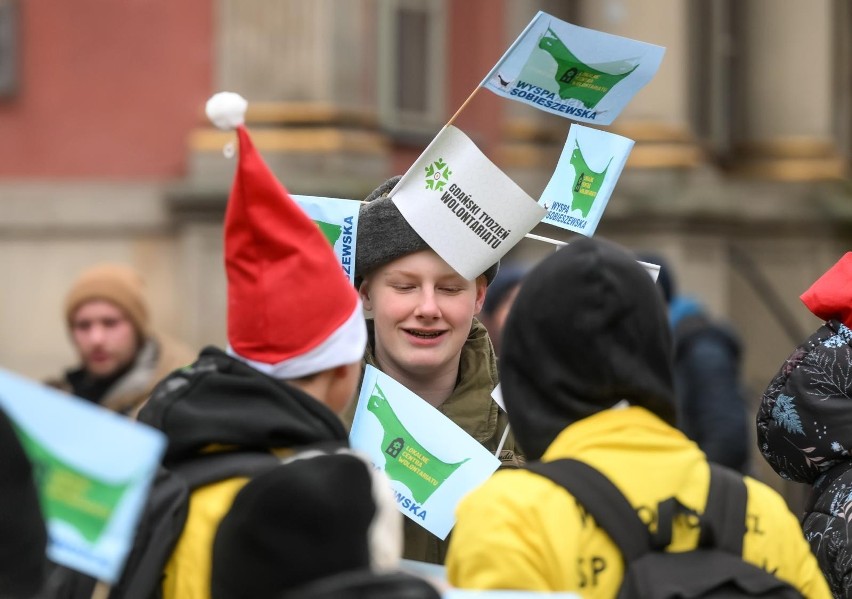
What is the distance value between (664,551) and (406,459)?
1.08 m

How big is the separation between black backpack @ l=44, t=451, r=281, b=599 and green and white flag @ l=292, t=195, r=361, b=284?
1.14 metres

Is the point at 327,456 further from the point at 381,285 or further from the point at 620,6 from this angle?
the point at 620,6

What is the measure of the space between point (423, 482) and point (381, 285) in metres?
0.47

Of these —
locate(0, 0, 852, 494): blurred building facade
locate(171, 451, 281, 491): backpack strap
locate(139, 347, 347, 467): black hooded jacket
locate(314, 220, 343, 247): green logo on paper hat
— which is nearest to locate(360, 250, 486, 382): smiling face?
locate(314, 220, 343, 247): green logo on paper hat

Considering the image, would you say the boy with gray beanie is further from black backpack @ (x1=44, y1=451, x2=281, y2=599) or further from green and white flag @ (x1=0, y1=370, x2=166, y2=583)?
green and white flag @ (x1=0, y1=370, x2=166, y2=583)

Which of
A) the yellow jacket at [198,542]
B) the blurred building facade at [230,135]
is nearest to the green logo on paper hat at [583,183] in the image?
the yellow jacket at [198,542]

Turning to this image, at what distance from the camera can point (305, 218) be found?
10.7 ft

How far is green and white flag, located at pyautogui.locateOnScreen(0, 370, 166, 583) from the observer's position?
251 centimetres

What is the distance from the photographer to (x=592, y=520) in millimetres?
2939

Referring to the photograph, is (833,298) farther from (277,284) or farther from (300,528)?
(300,528)

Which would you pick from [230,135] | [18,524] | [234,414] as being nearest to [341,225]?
[234,414]

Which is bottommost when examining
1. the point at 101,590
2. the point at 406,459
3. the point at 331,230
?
the point at 406,459

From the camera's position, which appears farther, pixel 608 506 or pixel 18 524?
pixel 608 506

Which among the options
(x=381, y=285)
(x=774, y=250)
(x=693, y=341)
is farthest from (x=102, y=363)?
(x=774, y=250)
